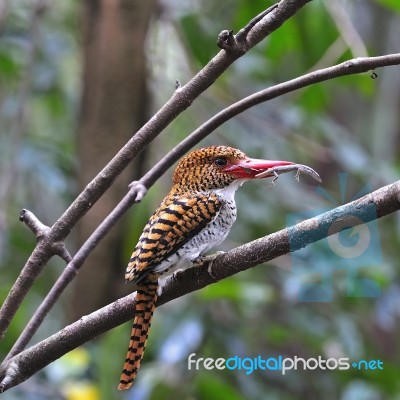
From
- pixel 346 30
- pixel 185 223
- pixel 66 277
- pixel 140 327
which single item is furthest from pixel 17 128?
→ pixel 140 327

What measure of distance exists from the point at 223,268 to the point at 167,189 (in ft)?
7.36

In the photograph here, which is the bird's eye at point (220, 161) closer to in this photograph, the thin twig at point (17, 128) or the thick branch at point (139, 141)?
the thick branch at point (139, 141)

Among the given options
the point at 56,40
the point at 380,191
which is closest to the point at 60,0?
the point at 56,40

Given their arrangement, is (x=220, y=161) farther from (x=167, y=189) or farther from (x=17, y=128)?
(x=167, y=189)

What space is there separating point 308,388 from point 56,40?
201cm

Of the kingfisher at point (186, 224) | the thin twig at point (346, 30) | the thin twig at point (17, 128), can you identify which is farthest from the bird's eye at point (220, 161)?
the thin twig at point (17, 128)

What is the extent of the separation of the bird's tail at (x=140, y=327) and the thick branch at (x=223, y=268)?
0.11ft

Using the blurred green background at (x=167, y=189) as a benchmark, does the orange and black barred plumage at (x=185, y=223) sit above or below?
below

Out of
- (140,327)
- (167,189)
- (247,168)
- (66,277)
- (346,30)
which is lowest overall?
(140,327)

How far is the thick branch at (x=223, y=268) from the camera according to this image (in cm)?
110

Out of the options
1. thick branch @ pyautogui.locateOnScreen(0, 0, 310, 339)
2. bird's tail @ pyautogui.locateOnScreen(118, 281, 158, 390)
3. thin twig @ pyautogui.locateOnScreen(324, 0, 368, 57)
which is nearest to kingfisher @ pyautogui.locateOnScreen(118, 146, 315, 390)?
bird's tail @ pyautogui.locateOnScreen(118, 281, 158, 390)

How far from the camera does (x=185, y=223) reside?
136 cm

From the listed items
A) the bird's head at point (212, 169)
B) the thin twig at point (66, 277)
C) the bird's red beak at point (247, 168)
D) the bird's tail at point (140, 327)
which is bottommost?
the bird's tail at point (140, 327)

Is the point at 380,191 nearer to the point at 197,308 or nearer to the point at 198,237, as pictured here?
the point at 198,237
